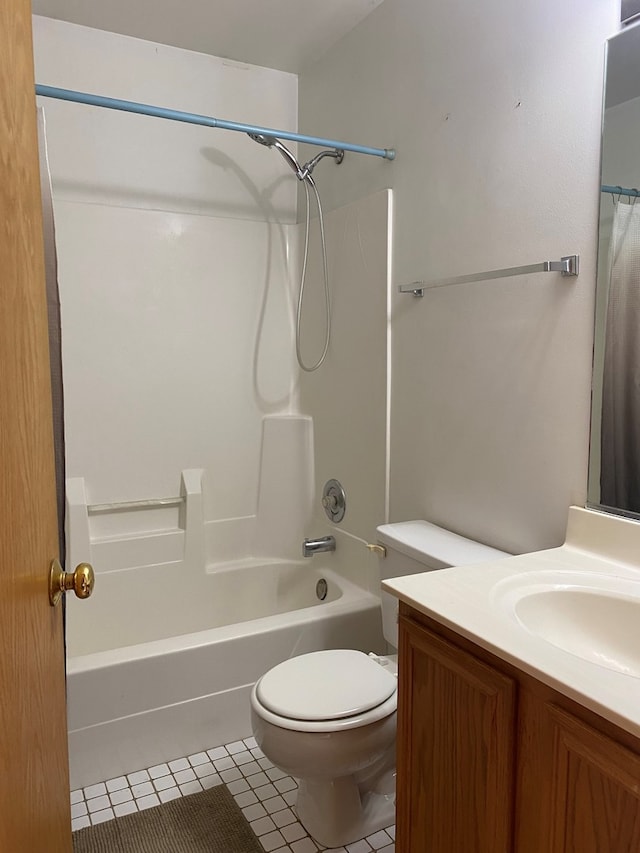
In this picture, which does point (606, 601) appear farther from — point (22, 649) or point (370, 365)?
point (370, 365)

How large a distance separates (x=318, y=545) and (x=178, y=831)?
3.41 feet

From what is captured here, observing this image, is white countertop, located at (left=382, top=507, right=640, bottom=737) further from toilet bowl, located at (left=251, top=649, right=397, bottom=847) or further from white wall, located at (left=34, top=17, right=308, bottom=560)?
white wall, located at (left=34, top=17, right=308, bottom=560)

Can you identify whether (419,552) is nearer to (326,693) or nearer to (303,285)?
A: (326,693)

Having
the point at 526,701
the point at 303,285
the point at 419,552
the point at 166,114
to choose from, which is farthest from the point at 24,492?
the point at 303,285

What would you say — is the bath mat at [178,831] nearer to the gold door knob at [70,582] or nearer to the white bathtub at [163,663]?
the white bathtub at [163,663]

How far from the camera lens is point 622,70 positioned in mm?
1324

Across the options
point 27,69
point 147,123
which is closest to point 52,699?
point 27,69

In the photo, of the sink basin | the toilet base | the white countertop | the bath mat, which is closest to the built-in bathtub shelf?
the bath mat

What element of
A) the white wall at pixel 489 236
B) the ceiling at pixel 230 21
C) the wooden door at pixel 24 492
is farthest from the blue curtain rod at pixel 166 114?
the wooden door at pixel 24 492

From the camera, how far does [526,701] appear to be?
97cm

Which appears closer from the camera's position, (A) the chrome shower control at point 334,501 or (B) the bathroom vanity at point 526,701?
(B) the bathroom vanity at point 526,701

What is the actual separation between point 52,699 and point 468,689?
65 cm

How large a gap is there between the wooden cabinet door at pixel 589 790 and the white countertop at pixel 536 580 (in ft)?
0.20

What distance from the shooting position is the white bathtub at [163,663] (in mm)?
1864
